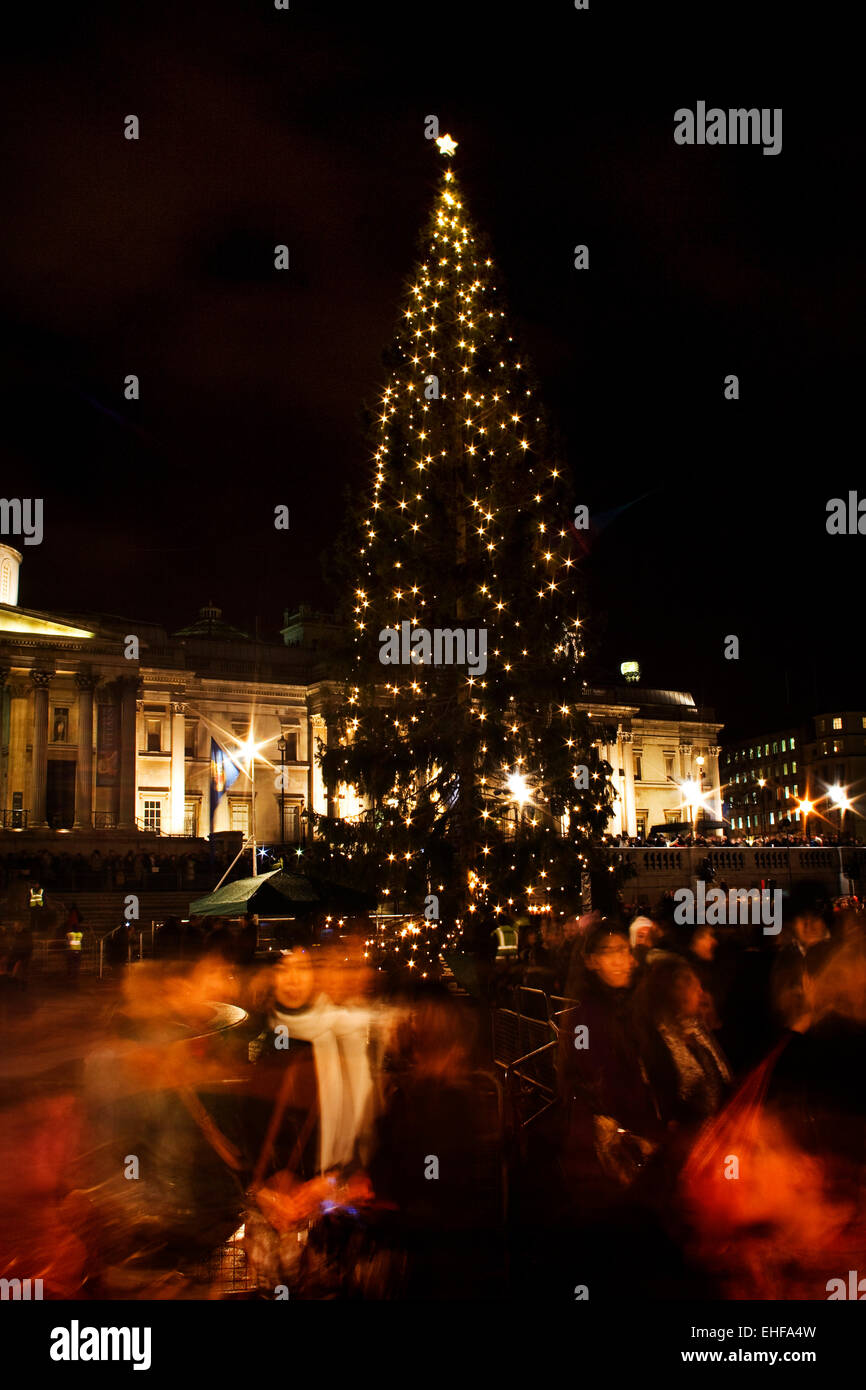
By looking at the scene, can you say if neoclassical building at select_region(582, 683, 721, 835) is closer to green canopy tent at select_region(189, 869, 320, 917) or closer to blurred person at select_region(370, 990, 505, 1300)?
green canopy tent at select_region(189, 869, 320, 917)

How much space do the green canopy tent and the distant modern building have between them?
83637mm

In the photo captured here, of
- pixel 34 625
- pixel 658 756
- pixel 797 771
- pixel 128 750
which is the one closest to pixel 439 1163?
pixel 128 750

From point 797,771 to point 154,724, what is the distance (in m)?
78.4

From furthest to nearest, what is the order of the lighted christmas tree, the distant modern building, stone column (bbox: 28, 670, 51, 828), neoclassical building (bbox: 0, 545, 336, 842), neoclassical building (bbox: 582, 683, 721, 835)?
1. the distant modern building
2. neoclassical building (bbox: 582, 683, 721, 835)
3. neoclassical building (bbox: 0, 545, 336, 842)
4. stone column (bbox: 28, 670, 51, 828)
5. the lighted christmas tree

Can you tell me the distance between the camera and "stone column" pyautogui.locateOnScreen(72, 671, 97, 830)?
58.7 m

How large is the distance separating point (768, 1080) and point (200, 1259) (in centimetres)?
369

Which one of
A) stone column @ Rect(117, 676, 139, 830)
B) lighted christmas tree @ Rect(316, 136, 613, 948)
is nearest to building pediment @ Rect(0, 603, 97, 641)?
stone column @ Rect(117, 676, 139, 830)

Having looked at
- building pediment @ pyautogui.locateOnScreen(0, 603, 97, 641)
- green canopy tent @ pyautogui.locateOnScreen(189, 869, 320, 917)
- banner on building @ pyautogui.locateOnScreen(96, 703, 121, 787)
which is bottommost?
green canopy tent @ pyautogui.locateOnScreen(189, 869, 320, 917)

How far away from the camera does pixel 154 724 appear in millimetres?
68688

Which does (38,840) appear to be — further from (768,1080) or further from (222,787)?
(768,1080)

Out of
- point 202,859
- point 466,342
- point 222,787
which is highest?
point 466,342
